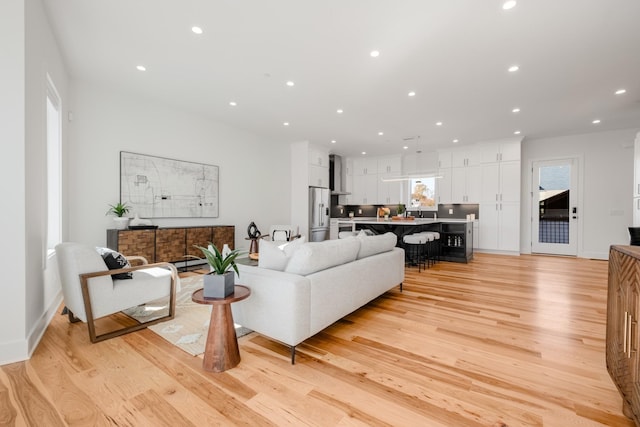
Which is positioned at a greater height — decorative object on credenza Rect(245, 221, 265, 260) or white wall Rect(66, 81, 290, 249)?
white wall Rect(66, 81, 290, 249)

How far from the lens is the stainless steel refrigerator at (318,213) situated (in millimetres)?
7551

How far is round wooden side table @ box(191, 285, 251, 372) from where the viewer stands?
1942mm

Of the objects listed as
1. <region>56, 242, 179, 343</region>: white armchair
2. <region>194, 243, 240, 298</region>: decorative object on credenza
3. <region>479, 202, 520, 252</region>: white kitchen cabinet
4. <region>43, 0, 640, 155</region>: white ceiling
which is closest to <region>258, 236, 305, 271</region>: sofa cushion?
<region>194, 243, 240, 298</region>: decorative object on credenza

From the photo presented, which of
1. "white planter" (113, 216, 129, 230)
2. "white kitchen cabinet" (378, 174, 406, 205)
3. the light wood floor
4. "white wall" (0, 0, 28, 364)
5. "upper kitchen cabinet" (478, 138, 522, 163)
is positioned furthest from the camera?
"white kitchen cabinet" (378, 174, 406, 205)

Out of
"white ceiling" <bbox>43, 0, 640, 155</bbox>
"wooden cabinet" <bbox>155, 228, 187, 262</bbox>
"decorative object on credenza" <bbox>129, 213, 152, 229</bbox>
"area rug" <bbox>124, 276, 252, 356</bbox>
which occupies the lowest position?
"area rug" <bbox>124, 276, 252, 356</bbox>

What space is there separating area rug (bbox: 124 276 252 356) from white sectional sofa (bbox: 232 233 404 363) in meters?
0.37

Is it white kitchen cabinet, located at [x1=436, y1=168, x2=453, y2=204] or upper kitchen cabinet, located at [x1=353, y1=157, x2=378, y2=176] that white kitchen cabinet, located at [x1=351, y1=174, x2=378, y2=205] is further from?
white kitchen cabinet, located at [x1=436, y1=168, x2=453, y2=204]

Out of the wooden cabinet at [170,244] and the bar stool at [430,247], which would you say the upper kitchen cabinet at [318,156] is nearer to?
the bar stool at [430,247]

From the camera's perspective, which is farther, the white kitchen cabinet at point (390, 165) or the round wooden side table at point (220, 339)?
the white kitchen cabinet at point (390, 165)

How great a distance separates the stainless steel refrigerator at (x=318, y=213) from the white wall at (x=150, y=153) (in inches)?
37.7

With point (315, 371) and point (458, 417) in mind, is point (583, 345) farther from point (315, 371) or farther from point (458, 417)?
point (315, 371)

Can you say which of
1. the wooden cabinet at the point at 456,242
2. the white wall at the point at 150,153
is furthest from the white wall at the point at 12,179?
the wooden cabinet at the point at 456,242

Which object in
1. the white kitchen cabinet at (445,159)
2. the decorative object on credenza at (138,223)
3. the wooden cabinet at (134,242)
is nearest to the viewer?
the wooden cabinet at (134,242)

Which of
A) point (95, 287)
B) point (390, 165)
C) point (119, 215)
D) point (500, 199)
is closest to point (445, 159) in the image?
point (390, 165)
